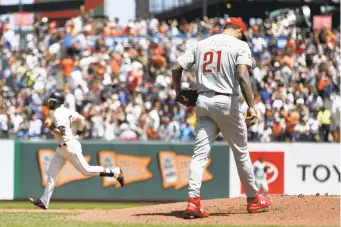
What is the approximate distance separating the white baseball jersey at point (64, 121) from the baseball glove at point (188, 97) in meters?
4.36

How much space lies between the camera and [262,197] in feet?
33.8

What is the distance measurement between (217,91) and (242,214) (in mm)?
1437

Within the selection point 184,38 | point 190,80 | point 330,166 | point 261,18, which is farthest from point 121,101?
point 261,18

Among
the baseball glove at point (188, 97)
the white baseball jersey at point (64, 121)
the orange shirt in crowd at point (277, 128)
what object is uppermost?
the baseball glove at point (188, 97)

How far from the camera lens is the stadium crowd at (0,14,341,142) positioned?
71.8ft

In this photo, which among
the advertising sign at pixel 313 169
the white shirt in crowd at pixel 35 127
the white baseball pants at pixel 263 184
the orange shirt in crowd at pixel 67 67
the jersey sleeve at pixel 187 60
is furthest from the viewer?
the orange shirt in crowd at pixel 67 67

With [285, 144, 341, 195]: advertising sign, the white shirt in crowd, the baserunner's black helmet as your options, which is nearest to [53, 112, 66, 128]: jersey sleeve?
the baserunner's black helmet

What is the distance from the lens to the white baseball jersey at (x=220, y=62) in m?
9.61

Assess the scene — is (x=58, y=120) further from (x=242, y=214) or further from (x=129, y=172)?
(x=129, y=172)

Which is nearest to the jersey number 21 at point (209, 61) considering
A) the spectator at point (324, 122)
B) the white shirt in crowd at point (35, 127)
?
the white shirt in crowd at point (35, 127)

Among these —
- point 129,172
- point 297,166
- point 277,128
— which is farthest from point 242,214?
point 277,128

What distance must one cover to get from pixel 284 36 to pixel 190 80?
398 cm

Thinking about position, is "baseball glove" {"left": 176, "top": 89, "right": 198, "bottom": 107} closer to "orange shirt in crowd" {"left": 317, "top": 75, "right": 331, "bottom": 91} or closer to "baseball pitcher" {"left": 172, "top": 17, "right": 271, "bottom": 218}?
"baseball pitcher" {"left": 172, "top": 17, "right": 271, "bottom": 218}

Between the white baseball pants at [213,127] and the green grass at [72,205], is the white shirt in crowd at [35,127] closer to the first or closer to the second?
the green grass at [72,205]
